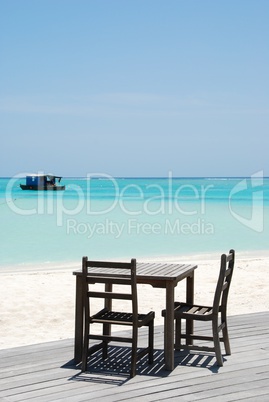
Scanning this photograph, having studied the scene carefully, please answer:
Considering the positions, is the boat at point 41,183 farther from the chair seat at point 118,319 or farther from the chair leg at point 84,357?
the chair leg at point 84,357

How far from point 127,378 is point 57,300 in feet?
16.3

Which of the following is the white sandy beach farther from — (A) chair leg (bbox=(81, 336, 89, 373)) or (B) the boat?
(B) the boat

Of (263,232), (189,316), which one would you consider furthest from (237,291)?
(263,232)

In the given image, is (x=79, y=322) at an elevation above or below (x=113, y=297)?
below

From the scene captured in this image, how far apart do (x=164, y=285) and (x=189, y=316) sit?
1.12ft

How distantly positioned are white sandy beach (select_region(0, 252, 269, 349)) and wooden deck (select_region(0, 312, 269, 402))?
70.4 inches

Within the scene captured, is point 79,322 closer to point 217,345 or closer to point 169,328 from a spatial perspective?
point 169,328

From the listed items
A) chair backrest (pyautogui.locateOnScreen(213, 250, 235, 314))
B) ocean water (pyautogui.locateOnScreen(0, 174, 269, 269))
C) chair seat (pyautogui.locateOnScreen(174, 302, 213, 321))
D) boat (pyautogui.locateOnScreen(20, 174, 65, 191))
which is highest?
boat (pyautogui.locateOnScreen(20, 174, 65, 191))

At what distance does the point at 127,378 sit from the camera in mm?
4234

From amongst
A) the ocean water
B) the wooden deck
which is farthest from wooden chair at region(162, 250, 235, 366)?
the ocean water

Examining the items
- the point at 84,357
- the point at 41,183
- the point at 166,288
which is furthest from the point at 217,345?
the point at 41,183

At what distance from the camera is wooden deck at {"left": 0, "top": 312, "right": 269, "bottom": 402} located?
383 cm

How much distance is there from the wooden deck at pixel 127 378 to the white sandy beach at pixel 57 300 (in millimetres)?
1787

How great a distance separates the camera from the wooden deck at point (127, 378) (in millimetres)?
3830
